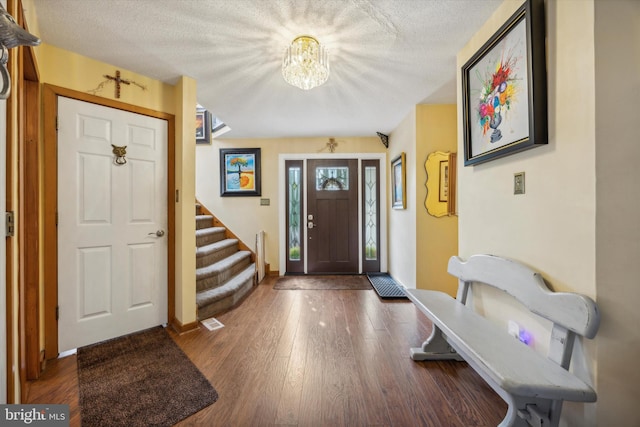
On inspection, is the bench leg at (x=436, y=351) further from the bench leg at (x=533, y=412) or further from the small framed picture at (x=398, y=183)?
the small framed picture at (x=398, y=183)

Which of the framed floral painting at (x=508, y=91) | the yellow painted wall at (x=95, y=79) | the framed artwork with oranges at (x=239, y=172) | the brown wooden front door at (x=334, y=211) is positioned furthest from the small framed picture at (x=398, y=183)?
the yellow painted wall at (x=95, y=79)

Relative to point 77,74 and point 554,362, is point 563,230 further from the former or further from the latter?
point 77,74

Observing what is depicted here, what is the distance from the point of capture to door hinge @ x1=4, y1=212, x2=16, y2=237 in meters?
1.10

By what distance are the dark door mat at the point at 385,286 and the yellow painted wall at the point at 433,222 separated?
1.37 feet

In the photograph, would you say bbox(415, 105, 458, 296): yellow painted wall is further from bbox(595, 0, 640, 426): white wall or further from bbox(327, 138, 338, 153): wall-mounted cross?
bbox(595, 0, 640, 426): white wall

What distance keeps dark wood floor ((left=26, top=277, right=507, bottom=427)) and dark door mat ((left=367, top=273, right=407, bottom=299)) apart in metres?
0.60

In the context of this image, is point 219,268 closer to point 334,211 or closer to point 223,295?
point 223,295

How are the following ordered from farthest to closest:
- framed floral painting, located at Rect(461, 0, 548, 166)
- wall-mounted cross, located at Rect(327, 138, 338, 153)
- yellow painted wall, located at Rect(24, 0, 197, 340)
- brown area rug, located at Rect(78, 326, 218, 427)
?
wall-mounted cross, located at Rect(327, 138, 338, 153), yellow painted wall, located at Rect(24, 0, 197, 340), brown area rug, located at Rect(78, 326, 218, 427), framed floral painting, located at Rect(461, 0, 548, 166)

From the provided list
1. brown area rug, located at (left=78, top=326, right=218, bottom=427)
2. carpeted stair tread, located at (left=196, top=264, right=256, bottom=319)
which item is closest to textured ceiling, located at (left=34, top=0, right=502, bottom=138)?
carpeted stair tread, located at (left=196, top=264, right=256, bottom=319)

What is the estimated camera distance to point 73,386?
154 cm

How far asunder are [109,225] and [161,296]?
0.75 meters

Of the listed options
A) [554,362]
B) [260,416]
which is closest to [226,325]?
[260,416]

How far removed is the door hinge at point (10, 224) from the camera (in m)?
1.10

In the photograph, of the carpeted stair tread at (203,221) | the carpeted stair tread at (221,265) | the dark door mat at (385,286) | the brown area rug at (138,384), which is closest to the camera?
the brown area rug at (138,384)
